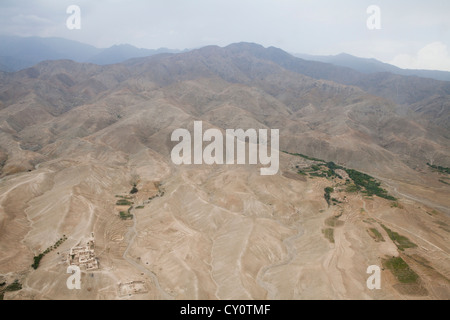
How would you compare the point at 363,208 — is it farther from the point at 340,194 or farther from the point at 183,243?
the point at 183,243

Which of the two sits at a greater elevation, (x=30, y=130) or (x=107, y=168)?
(x=30, y=130)

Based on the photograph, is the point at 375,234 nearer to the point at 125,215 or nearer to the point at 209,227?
the point at 209,227

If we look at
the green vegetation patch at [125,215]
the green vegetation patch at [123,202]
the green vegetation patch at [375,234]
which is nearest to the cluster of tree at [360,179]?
the green vegetation patch at [375,234]

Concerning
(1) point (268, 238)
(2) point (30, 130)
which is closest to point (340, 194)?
(1) point (268, 238)

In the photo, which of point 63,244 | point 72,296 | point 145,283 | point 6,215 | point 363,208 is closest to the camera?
point 72,296

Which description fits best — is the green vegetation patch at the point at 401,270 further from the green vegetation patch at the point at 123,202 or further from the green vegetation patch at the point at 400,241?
the green vegetation patch at the point at 123,202

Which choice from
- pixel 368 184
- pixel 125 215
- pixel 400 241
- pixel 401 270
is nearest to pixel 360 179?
pixel 368 184

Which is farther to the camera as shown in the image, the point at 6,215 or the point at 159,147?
the point at 159,147
